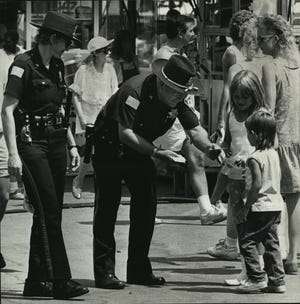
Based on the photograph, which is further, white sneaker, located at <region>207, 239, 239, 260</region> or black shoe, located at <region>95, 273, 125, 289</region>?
white sneaker, located at <region>207, 239, 239, 260</region>

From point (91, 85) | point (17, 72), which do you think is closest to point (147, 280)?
point (17, 72)

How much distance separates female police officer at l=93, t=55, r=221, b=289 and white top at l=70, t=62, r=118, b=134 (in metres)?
4.52

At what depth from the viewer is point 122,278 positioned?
8.80m

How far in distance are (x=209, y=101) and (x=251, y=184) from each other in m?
5.32

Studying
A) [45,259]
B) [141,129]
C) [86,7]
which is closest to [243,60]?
[141,129]

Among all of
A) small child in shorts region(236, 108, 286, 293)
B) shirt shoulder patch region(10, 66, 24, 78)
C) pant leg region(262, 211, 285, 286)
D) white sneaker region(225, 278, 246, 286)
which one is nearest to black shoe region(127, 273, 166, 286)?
white sneaker region(225, 278, 246, 286)

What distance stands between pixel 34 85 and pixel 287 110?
2027 millimetres

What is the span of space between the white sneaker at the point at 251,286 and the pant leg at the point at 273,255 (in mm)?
62

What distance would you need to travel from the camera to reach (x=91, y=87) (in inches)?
510

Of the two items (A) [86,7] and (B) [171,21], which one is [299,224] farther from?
(A) [86,7]

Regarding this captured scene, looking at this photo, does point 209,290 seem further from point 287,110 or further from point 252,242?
point 287,110

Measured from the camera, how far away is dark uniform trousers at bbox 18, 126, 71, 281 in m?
7.98

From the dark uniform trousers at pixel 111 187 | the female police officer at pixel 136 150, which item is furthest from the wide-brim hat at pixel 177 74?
the dark uniform trousers at pixel 111 187

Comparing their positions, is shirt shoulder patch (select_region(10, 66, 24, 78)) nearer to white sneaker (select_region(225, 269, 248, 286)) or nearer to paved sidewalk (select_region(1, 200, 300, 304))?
paved sidewalk (select_region(1, 200, 300, 304))
